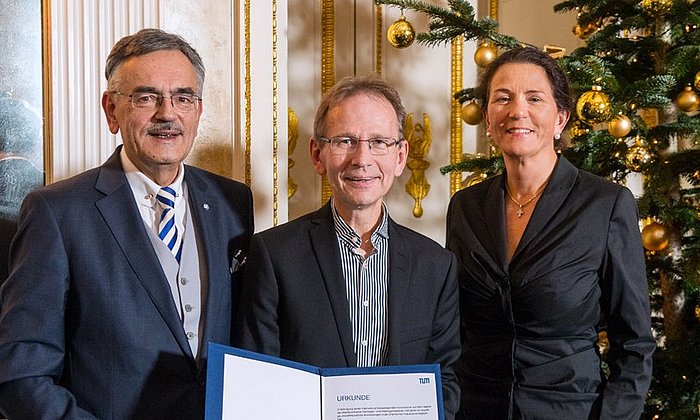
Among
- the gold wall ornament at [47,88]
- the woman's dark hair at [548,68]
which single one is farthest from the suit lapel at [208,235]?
the woman's dark hair at [548,68]

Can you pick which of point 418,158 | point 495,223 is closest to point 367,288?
point 495,223

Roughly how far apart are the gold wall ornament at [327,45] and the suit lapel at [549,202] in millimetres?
2145

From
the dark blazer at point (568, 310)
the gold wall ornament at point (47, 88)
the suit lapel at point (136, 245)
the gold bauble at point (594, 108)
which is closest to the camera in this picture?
the suit lapel at point (136, 245)

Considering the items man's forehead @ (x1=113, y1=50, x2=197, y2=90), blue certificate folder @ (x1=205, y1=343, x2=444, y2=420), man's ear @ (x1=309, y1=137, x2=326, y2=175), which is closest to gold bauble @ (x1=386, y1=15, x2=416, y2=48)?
A: man's ear @ (x1=309, y1=137, x2=326, y2=175)

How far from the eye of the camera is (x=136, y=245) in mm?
2062

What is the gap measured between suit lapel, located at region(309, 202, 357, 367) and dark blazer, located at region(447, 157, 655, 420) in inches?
19.4

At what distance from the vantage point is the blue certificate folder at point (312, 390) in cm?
188

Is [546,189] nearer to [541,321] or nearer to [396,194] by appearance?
[541,321]

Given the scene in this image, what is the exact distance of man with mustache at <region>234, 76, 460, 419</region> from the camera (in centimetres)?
210

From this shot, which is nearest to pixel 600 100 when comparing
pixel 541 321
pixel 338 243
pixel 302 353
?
pixel 541 321

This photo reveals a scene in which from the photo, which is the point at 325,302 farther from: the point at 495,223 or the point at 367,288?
the point at 495,223

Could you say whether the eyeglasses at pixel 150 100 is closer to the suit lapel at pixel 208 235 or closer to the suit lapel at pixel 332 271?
the suit lapel at pixel 208 235

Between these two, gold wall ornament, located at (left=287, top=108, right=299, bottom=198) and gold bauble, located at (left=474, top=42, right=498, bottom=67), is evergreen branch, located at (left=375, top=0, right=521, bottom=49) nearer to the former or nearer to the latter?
gold bauble, located at (left=474, top=42, right=498, bottom=67)

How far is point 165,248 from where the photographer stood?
2.12 metres
